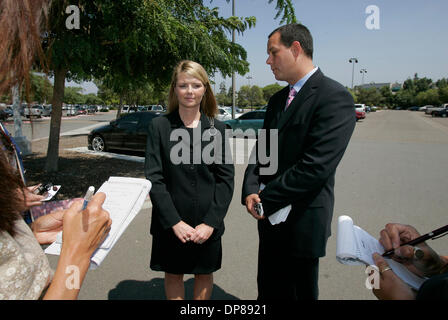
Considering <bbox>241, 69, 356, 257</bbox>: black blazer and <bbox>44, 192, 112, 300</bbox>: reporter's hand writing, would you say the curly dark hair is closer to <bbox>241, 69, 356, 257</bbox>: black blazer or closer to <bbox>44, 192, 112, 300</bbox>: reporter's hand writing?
<bbox>44, 192, 112, 300</bbox>: reporter's hand writing

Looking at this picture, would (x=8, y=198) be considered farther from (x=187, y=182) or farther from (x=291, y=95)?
(x=291, y=95)

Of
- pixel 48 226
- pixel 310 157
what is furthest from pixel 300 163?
pixel 48 226

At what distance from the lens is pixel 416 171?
7805 mm

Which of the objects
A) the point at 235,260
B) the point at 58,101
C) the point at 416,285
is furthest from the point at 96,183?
the point at 416,285

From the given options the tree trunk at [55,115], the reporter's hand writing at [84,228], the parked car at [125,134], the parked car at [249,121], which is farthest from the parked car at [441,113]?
the reporter's hand writing at [84,228]

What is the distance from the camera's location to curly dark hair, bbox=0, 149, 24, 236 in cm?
80

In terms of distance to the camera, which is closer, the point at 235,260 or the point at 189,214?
the point at 189,214

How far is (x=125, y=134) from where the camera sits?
1022cm

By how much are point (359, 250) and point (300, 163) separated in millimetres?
546

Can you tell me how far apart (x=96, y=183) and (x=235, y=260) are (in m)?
4.16

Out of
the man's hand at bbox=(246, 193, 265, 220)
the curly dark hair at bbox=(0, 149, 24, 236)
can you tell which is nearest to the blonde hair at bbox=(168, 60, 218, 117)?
the man's hand at bbox=(246, 193, 265, 220)

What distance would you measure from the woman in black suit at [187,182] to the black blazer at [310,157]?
41 centimetres

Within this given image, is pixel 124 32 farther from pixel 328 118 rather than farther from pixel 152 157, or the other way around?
pixel 328 118
